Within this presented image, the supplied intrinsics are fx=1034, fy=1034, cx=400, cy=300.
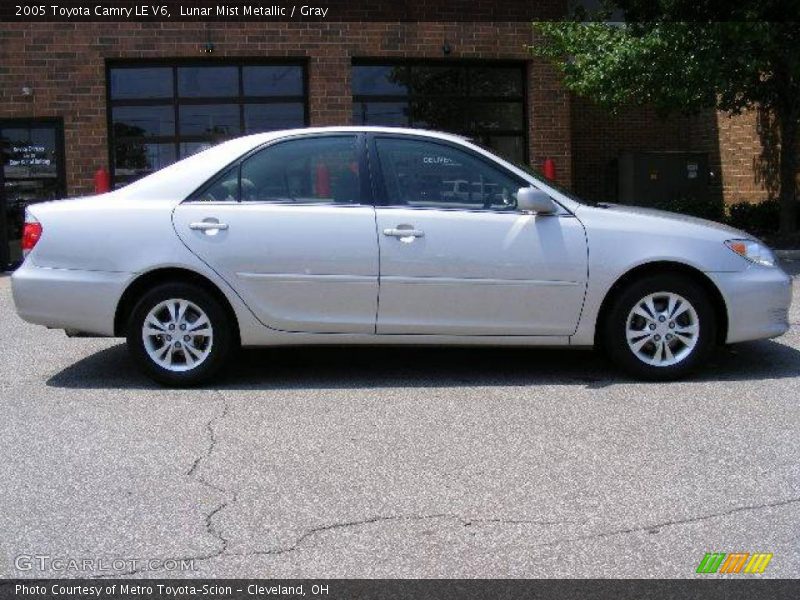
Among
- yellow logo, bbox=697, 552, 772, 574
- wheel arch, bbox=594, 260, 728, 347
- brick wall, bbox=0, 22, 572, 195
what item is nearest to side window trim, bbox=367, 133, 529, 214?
wheel arch, bbox=594, 260, 728, 347

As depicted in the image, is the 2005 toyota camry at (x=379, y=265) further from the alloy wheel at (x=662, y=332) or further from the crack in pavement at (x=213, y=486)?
the crack in pavement at (x=213, y=486)

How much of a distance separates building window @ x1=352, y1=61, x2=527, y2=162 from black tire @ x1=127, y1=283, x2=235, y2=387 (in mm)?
9298

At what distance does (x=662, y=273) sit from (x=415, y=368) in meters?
1.84

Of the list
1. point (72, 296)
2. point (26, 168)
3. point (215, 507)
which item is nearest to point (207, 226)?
point (72, 296)

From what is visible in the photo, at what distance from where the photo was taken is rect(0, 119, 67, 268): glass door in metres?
14.9

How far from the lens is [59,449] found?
5.39 m

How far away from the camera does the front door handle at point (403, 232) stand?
21.5ft

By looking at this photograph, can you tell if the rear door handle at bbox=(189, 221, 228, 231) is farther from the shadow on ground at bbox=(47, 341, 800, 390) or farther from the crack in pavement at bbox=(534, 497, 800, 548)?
the crack in pavement at bbox=(534, 497, 800, 548)

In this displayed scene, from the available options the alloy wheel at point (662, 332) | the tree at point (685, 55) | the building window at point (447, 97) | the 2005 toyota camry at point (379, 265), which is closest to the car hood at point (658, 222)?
the 2005 toyota camry at point (379, 265)

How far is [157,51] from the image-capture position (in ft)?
Result: 48.7

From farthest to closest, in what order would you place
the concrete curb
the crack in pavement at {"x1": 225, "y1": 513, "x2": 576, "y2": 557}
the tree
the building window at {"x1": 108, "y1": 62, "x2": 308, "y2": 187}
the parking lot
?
1. the building window at {"x1": 108, "y1": 62, "x2": 308, "y2": 187}
2. the concrete curb
3. the tree
4. the crack in pavement at {"x1": 225, "y1": 513, "x2": 576, "y2": 557}
5. the parking lot

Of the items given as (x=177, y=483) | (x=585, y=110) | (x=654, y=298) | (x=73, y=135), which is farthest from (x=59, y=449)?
(x=585, y=110)

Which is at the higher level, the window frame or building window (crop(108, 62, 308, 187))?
building window (crop(108, 62, 308, 187))

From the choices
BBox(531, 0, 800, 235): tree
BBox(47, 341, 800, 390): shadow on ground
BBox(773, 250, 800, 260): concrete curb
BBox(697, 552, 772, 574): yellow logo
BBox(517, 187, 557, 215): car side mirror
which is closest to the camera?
BBox(697, 552, 772, 574): yellow logo
